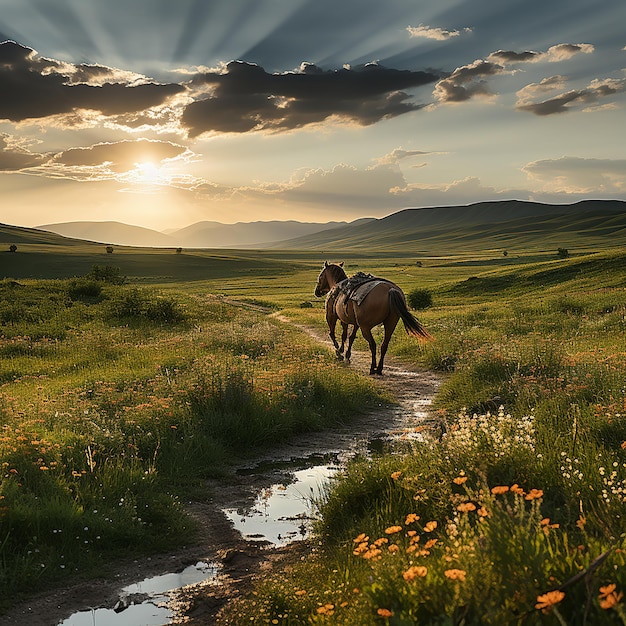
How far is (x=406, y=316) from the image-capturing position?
16.5 m

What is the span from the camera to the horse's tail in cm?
1648

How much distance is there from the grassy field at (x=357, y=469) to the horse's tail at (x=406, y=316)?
160cm

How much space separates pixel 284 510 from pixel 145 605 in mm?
2597

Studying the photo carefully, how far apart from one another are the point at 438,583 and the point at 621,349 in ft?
49.8

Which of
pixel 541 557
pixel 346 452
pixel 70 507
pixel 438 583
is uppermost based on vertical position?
pixel 541 557

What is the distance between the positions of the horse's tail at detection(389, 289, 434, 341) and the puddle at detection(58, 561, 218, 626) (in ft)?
36.6

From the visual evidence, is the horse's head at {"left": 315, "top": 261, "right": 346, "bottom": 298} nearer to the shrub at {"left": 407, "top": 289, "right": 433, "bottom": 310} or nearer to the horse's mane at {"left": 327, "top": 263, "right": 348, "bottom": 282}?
the horse's mane at {"left": 327, "top": 263, "right": 348, "bottom": 282}

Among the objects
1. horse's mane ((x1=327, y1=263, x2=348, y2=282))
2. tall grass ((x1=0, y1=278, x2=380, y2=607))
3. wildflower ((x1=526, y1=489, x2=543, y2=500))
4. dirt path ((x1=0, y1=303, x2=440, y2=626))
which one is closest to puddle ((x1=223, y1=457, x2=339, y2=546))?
dirt path ((x1=0, y1=303, x2=440, y2=626))

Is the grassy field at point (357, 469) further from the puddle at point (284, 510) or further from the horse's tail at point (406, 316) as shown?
the horse's tail at point (406, 316)

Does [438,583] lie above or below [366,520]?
above

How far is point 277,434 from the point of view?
11.0 metres

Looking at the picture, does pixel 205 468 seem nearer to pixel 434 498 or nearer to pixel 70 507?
pixel 70 507

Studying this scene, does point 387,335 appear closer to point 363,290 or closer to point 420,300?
point 363,290

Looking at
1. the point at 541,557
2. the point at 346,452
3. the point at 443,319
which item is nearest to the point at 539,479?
the point at 541,557
